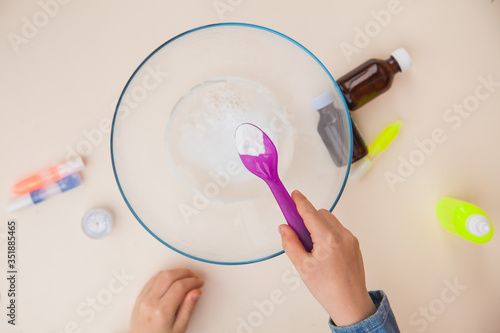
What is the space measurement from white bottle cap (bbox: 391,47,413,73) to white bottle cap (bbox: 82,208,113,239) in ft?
2.11

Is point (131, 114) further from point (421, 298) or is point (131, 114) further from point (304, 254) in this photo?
point (421, 298)

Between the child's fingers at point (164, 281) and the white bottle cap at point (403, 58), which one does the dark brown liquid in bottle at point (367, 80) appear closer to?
the white bottle cap at point (403, 58)

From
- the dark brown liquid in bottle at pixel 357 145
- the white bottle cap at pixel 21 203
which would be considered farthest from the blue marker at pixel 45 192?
the dark brown liquid in bottle at pixel 357 145

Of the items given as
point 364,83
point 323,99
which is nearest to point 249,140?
point 323,99

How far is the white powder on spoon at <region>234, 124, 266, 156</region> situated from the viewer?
62cm

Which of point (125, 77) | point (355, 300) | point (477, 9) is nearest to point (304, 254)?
point (355, 300)

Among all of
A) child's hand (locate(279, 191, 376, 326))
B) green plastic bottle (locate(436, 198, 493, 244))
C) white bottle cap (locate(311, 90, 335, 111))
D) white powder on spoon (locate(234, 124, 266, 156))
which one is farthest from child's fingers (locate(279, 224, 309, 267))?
green plastic bottle (locate(436, 198, 493, 244))

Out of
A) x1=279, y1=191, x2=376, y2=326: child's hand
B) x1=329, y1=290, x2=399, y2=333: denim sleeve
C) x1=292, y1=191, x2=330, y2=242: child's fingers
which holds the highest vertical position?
x1=292, y1=191, x2=330, y2=242: child's fingers

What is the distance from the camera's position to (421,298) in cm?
78

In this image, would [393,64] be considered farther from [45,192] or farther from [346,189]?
Answer: [45,192]

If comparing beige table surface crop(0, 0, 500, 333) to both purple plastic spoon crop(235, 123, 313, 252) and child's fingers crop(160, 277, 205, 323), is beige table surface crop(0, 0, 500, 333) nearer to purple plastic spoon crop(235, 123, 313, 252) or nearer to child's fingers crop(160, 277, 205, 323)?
child's fingers crop(160, 277, 205, 323)

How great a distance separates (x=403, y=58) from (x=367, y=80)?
75mm

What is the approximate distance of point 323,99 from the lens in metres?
0.68

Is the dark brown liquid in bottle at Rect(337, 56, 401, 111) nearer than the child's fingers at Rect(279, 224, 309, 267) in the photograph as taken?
No
